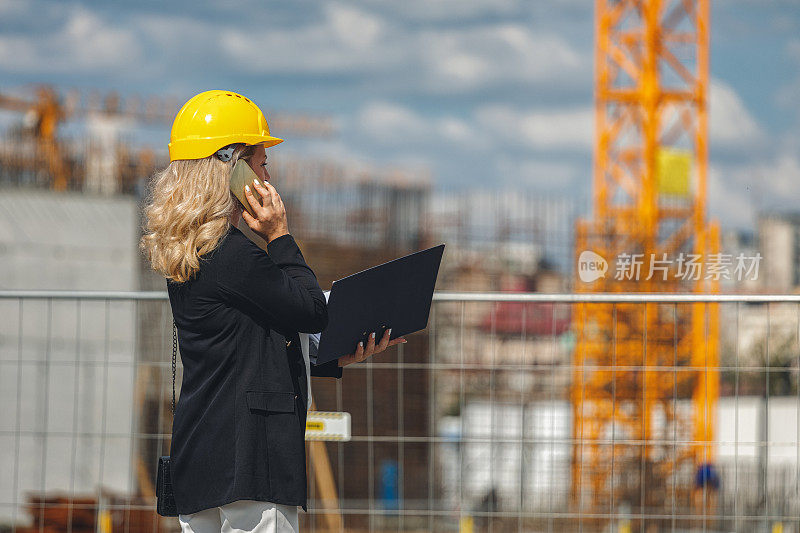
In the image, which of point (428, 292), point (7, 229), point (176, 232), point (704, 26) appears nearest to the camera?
point (176, 232)

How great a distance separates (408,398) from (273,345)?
16655mm

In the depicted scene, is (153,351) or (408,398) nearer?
(153,351)

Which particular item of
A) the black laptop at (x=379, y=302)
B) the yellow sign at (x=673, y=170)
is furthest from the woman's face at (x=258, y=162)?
the yellow sign at (x=673, y=170)

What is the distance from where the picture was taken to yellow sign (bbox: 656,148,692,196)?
1156 inches

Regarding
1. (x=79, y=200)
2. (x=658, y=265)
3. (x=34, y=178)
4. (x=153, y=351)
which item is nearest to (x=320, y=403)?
(x=153, y=351)

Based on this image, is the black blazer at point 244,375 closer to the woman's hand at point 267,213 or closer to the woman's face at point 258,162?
the woman's hand at point 267,213

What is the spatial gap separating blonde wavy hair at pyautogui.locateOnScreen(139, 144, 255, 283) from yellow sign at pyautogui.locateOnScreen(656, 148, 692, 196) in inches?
1091

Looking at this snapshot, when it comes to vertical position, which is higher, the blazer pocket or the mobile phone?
the mobile phone

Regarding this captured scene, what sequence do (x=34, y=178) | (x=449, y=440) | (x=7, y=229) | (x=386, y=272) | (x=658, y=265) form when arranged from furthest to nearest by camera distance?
(x=34, y=178) → (x=7, y=229) → (x=658, y=265) → (x=449, y=440) → (x=386, y=272)

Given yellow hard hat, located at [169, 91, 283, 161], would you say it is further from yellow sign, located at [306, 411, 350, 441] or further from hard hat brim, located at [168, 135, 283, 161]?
yellow sign, located at [306, 411, 350, 441]

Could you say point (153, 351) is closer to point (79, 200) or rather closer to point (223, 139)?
point (79, 200)

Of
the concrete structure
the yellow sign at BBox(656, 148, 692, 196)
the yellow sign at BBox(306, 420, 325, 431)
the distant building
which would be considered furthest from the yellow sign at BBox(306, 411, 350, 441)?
the yellow sign at BBox(656, 148, 692, 196)

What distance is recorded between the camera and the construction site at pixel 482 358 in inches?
204

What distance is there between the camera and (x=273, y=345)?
270cm
